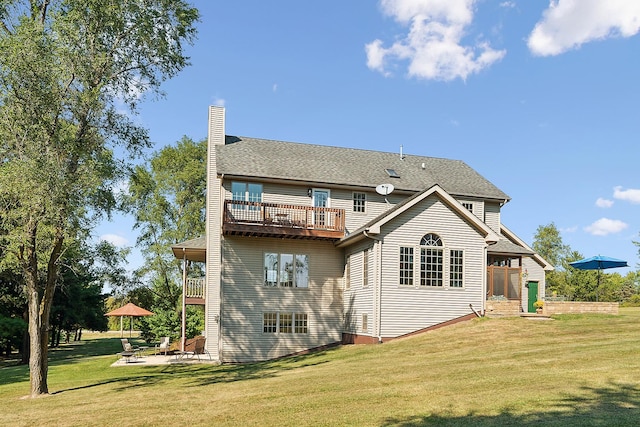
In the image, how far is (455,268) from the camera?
22.8m

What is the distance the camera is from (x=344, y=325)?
25156mm

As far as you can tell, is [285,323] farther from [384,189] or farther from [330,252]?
[384,189]

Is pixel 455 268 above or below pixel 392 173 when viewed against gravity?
below

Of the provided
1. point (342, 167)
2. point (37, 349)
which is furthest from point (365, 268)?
point (37, 349)

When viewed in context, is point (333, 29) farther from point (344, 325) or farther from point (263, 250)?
point (344, 325)

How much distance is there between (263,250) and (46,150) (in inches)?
430

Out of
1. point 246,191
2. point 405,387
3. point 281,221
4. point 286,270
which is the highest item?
point 246,191

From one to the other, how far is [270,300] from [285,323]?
126 cm

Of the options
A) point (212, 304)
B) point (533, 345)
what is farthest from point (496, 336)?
point (212, 304)

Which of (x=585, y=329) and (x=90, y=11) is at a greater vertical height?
(x=90, y=11)

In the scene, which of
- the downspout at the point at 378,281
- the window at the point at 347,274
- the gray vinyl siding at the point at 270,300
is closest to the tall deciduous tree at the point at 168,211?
the gray vinyl siding at the point at 270,300

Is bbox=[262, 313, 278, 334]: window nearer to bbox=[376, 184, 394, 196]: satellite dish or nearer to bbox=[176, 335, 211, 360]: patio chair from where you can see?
bbox=[176, 335, 211, 360]: patio chair

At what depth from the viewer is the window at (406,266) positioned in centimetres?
2219

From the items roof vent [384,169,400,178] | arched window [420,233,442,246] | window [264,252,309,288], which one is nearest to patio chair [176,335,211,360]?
window [264,252,309,288]
